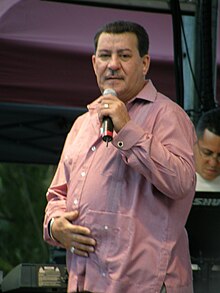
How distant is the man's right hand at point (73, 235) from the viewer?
11.6 ft

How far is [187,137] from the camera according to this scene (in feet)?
12.0

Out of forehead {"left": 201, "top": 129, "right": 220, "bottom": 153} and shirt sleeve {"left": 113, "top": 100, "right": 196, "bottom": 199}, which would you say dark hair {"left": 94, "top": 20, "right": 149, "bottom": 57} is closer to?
shirt sleeve {"left": 113, "top": 100, "right": 196, "bottom": 199}

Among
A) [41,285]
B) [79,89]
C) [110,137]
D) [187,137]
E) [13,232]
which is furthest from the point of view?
[13,232]

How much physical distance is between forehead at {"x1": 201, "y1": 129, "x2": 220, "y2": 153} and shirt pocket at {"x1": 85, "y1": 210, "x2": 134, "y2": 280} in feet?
5.31

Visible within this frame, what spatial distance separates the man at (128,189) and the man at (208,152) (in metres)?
1.24

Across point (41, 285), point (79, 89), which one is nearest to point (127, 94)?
point (41, 285)

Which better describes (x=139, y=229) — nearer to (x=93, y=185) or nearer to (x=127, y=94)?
(x=93, y=185)

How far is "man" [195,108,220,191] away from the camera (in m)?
4.96

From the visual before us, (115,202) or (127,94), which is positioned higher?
(127,94)

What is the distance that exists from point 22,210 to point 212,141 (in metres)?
12.6

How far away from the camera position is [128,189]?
3.55 metres

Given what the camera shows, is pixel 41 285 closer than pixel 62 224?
No

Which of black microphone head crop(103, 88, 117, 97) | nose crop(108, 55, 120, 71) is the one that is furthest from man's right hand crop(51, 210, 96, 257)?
nose crop(108, 55, 120, 71)

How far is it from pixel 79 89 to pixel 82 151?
2319 millimetres
